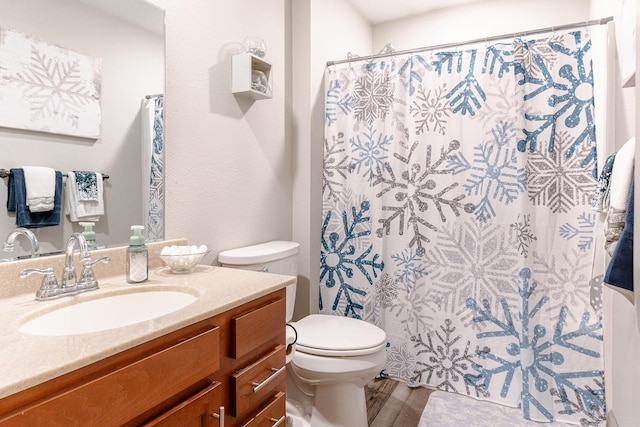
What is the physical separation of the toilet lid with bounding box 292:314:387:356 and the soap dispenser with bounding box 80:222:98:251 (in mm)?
A: 894

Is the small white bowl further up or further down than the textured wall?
further down

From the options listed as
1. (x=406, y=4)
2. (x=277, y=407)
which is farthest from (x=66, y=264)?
(x=406, y=4)

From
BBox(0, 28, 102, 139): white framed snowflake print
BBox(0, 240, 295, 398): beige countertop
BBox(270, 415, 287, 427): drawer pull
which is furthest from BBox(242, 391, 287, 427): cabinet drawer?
BBox(0, 28, 102, 139): white framed snowflake print

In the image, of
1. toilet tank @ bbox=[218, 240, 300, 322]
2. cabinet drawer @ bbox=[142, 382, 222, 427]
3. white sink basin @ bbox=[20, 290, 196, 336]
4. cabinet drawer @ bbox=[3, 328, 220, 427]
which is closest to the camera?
cabinet drawer @ bbox=[3, 328, 220, 427]

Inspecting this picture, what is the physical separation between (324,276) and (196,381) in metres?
1.52

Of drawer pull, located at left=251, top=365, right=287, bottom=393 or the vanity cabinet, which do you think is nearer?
the vanity cabinet

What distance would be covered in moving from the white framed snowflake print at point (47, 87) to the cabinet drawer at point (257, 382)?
892 mm

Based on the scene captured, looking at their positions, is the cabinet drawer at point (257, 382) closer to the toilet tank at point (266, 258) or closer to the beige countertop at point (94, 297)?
the beige countertop at point (94, 297)

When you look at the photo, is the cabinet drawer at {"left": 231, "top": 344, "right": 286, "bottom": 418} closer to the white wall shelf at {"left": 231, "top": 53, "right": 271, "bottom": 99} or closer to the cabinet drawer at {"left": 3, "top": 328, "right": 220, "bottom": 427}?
the cabinet drawer at {"left": 3, "top": 328, "right": 220, "bottom": 427}

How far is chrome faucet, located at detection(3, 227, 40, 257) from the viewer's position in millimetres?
1015

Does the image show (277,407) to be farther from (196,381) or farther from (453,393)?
(453,393)

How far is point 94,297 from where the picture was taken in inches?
40.9

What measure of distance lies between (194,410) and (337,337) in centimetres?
93

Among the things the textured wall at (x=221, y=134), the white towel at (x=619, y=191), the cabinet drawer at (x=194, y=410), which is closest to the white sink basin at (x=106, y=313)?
the cabinet drawer at (x=194, y=410)
